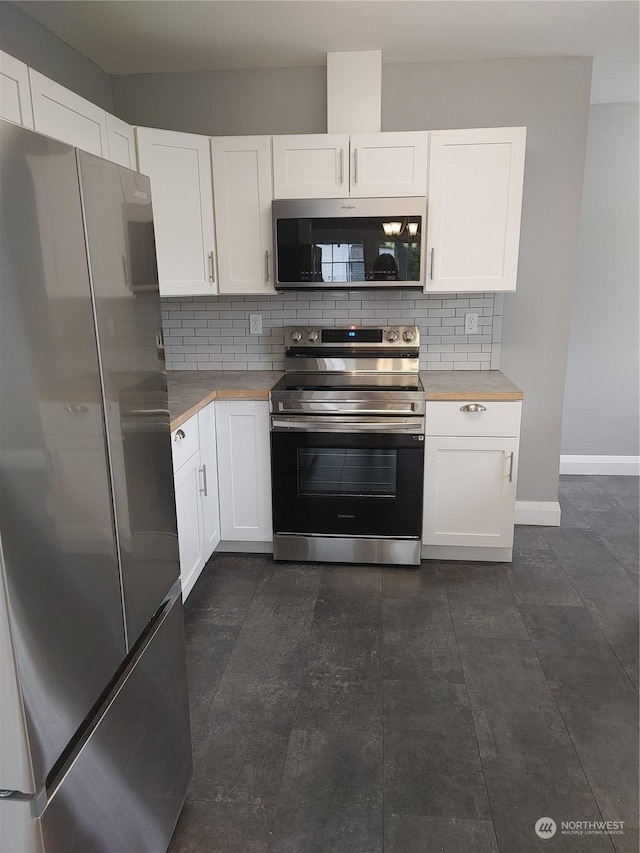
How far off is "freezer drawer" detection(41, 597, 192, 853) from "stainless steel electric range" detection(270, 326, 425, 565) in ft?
4.72

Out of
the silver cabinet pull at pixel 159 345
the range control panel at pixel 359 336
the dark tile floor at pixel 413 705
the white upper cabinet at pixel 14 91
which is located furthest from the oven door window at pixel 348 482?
the white upper cabinet at pixel 14 91

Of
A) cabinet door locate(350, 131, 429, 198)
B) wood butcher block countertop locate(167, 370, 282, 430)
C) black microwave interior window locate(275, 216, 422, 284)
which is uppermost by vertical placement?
cabinet door locate(350, 131, 429, 198)

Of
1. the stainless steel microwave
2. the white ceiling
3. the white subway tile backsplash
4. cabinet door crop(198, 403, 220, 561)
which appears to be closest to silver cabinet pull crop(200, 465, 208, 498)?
cabinet door crop(198, 403, 220, 561)

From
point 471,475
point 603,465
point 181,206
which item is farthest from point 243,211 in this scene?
point 603,465

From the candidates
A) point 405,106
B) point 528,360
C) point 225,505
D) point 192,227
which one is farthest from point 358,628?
point 405,106

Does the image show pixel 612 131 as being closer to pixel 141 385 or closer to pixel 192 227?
pixel 192 227

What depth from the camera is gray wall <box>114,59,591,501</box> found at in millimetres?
3049

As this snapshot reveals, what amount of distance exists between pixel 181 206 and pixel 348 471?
1.57 m

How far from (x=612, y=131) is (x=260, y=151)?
244cm

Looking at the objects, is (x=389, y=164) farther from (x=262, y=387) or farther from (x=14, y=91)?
(x=14, y=91)

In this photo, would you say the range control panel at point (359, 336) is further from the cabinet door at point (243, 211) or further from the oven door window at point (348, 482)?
the oven door window at point (348, 482)
